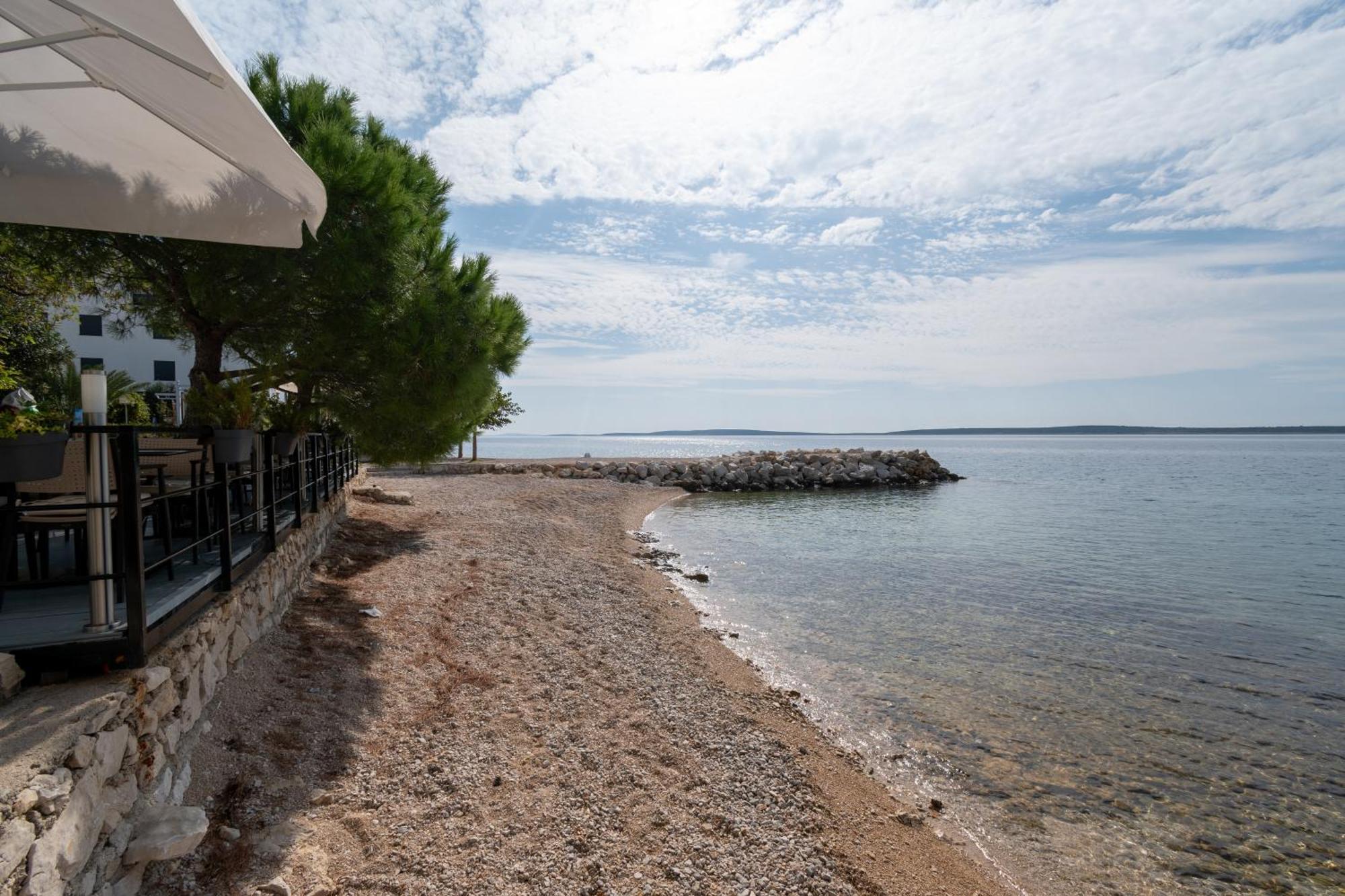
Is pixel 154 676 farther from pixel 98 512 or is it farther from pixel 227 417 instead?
pixel 227 417

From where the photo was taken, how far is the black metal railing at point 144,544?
2.95m

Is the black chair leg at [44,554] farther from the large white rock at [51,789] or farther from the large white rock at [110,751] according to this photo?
the large white rock at [51,789]

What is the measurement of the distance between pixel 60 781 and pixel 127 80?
3.20 m

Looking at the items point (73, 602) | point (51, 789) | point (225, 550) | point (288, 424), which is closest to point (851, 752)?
point (225, 550)

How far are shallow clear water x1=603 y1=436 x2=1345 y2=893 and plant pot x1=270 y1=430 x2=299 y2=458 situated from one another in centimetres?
569

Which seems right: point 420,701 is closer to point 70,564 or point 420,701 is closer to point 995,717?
point 70,564

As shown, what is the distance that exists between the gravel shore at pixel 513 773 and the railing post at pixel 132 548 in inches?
37.6

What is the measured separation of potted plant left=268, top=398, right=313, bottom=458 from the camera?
7114mm

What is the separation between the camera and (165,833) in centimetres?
274

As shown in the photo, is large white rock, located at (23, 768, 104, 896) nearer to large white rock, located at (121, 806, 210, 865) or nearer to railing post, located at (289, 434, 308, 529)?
large white rock, located at (121, 806, 210, 865)

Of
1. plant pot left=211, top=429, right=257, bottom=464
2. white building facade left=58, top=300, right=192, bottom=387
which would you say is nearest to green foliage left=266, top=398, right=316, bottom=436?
plant pot left=211, top=429, right=257, bottom=464

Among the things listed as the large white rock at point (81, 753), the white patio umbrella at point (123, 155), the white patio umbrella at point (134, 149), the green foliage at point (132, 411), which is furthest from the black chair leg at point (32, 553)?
the green foliage at point (132, 411)

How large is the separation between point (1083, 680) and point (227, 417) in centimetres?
927

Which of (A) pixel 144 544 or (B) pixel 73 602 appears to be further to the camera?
(A) pixel 144 544
